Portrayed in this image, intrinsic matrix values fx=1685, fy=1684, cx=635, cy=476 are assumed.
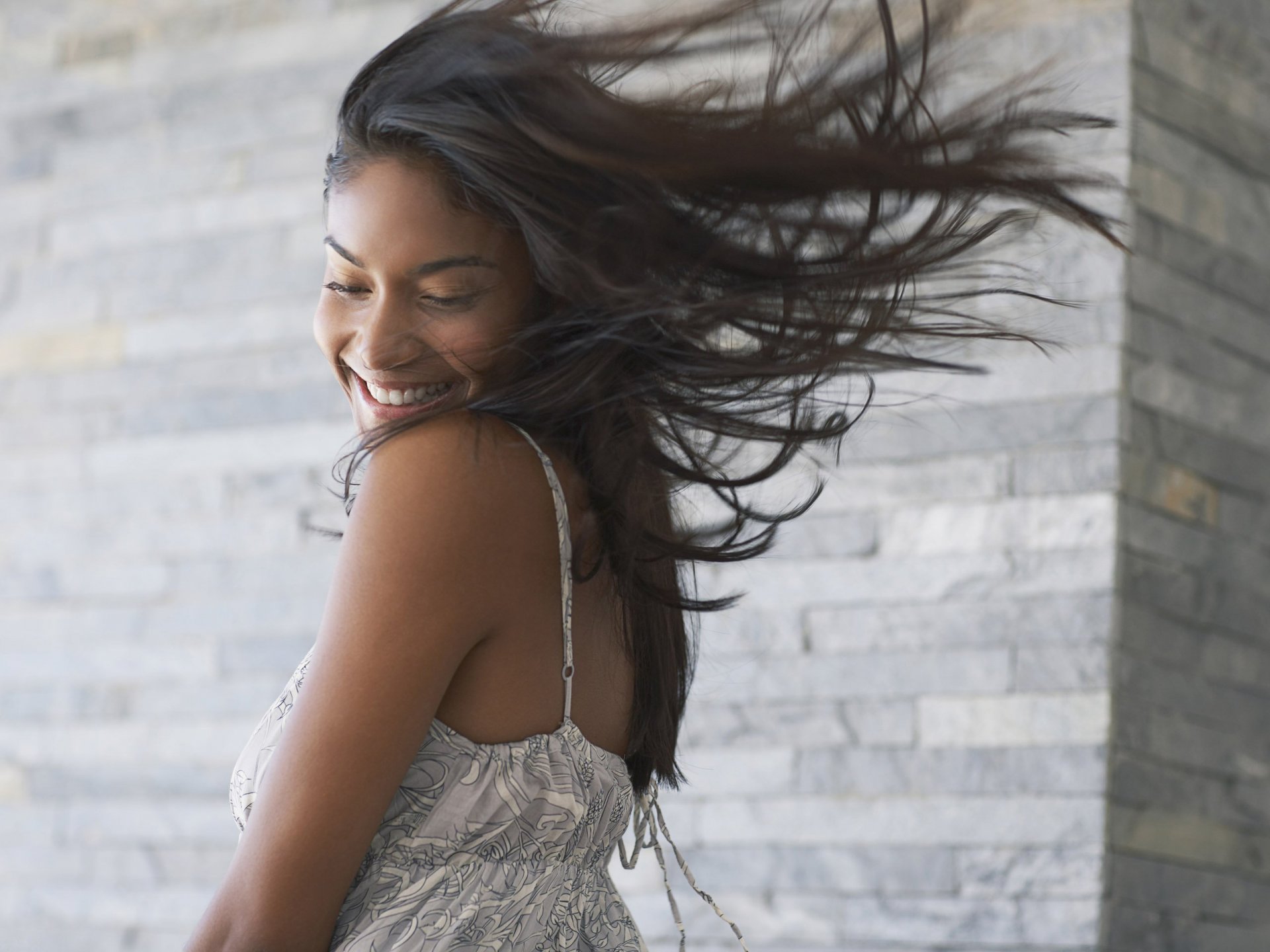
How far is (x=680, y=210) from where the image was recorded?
3.74ft

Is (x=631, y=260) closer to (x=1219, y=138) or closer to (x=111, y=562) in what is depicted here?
(x=1219, y=138)

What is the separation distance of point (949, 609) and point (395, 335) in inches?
50.8

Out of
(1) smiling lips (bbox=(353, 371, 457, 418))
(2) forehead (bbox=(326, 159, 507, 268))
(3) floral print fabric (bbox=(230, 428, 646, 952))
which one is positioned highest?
(2) forehead (bbox=(326, 159, 507, 268))

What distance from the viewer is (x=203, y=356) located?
3.03 m

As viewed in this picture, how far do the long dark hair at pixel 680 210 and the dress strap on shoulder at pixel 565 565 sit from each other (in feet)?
0.07

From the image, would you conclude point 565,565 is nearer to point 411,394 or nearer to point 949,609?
point 411,394

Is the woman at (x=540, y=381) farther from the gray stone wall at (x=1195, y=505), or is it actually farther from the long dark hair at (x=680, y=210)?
the gray stone wall at (x=1195, y=505)

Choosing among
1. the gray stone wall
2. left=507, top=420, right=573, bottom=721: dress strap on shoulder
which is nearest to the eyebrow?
left=507, top=420, right=573, bottom=721: dress strap on shoulder

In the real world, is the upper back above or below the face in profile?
below

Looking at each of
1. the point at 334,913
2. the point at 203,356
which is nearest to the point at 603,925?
the point at 334,913

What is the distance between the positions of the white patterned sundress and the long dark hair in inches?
3.6

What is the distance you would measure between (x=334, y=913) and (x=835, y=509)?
1462 millimetres

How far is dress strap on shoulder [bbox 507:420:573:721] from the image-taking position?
43.1 inches

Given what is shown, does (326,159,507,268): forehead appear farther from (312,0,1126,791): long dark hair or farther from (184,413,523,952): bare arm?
(184,413,523,952): bare arm
